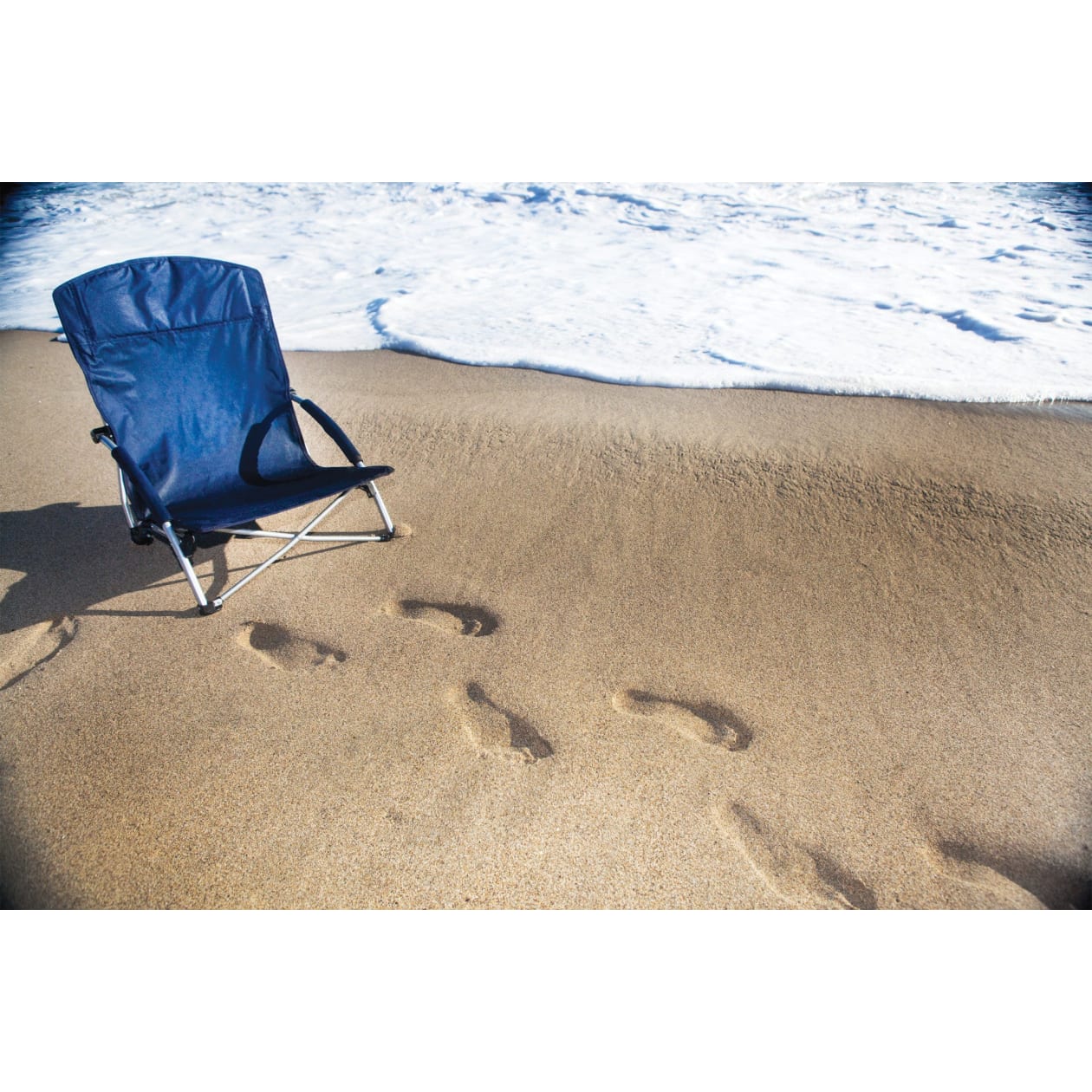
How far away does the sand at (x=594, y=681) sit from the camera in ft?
6.31

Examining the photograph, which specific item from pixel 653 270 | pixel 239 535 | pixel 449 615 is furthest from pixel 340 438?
pixel 653 270

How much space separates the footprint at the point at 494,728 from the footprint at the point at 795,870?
0.58 metres

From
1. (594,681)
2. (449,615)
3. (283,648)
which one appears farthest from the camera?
(449,615)

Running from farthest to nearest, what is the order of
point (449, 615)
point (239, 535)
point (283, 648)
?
1. point (239, 535)
2. point (449, 615)
3. point (283, 648)

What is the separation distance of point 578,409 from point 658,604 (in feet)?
5.46

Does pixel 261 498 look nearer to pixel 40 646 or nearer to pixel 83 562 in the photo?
pixel 83 562

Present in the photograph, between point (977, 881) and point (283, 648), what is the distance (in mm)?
2251

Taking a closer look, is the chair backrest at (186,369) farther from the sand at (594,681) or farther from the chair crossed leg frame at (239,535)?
the sand at (594,681)

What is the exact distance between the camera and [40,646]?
2.67 metres

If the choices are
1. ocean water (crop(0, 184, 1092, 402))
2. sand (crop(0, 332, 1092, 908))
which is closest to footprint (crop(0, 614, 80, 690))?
sand (crop(0, 332, 1092, 908))

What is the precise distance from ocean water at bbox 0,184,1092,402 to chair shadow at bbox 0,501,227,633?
2.28m

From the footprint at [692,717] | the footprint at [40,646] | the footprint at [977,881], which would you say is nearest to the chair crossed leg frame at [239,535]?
the footprint at [40,646]

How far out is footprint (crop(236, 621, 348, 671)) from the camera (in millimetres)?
2590

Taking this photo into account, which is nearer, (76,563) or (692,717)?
(692,717)
